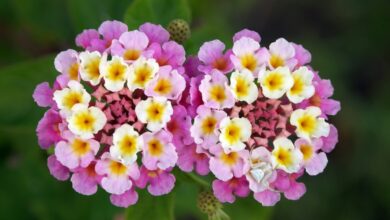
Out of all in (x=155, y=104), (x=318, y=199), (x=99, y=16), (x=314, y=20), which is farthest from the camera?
(x=314, y=20)

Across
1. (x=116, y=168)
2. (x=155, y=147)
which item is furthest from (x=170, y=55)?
(x=116, y=168)

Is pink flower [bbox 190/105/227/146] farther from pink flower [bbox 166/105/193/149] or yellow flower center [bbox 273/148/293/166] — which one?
yellow flower center [bbox 273/148/293/166]

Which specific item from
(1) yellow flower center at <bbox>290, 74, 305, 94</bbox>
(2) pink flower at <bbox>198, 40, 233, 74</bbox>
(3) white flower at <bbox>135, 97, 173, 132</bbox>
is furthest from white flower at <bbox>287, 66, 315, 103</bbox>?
(3) white flower at <bbox>135, 97, 173, 132</bbox>

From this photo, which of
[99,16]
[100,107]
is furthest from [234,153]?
[99,16]

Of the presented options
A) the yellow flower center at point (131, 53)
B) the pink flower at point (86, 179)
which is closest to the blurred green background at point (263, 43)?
the yellow flower center at point (131, 53)

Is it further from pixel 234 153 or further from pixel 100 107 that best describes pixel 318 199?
pixel 100 107

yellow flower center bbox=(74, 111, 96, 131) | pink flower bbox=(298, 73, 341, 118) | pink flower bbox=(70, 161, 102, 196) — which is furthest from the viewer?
pink flower bbox=(298, 73, 341, 118)
